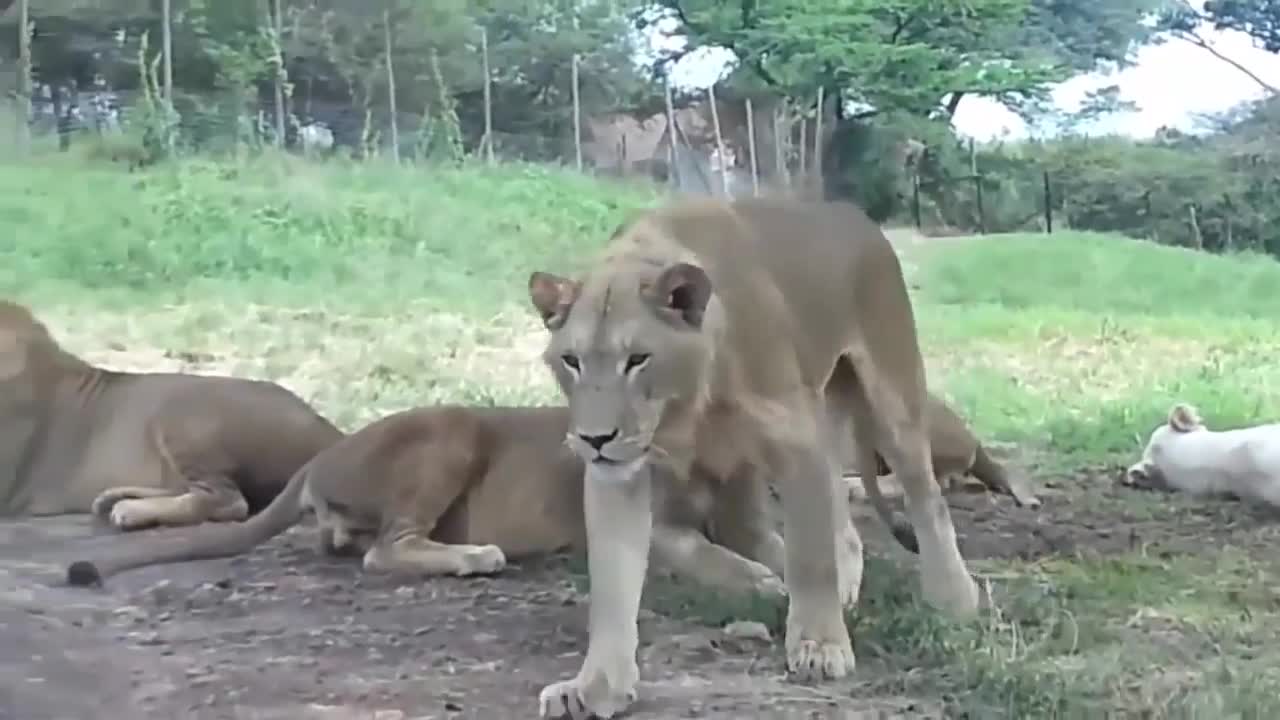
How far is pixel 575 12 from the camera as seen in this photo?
16.6 feet

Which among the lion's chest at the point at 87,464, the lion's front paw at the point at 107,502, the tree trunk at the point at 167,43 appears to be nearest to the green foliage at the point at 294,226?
the tree trunk at the point at 167,43

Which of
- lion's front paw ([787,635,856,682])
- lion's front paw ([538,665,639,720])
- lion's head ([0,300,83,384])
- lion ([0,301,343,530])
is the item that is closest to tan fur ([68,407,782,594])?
lion ([0,301,343,530])

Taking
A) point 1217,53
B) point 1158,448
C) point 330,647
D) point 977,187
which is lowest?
point 1158,448

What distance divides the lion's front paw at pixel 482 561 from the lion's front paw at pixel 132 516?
787mm

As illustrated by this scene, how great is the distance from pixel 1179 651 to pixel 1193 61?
108 inches

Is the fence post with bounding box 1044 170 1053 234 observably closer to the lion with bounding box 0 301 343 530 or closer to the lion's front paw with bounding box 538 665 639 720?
the lion with bounding box 0 301 343 530

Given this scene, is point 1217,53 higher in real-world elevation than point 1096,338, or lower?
higher

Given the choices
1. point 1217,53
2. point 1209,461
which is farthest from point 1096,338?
point 1217,53

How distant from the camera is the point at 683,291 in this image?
8.46 feet

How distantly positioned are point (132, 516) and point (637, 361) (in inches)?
70.9

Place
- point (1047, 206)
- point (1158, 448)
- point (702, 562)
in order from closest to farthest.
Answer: point (702, 562), point (1158, 448), point (1047, 206)

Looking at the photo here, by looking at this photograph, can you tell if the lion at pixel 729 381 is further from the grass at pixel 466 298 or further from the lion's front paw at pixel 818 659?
the grass at pixel 466 298

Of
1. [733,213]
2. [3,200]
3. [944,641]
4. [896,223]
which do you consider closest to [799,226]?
[733,213]

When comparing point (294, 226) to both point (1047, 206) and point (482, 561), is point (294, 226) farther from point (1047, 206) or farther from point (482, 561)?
point (1047, 206)
